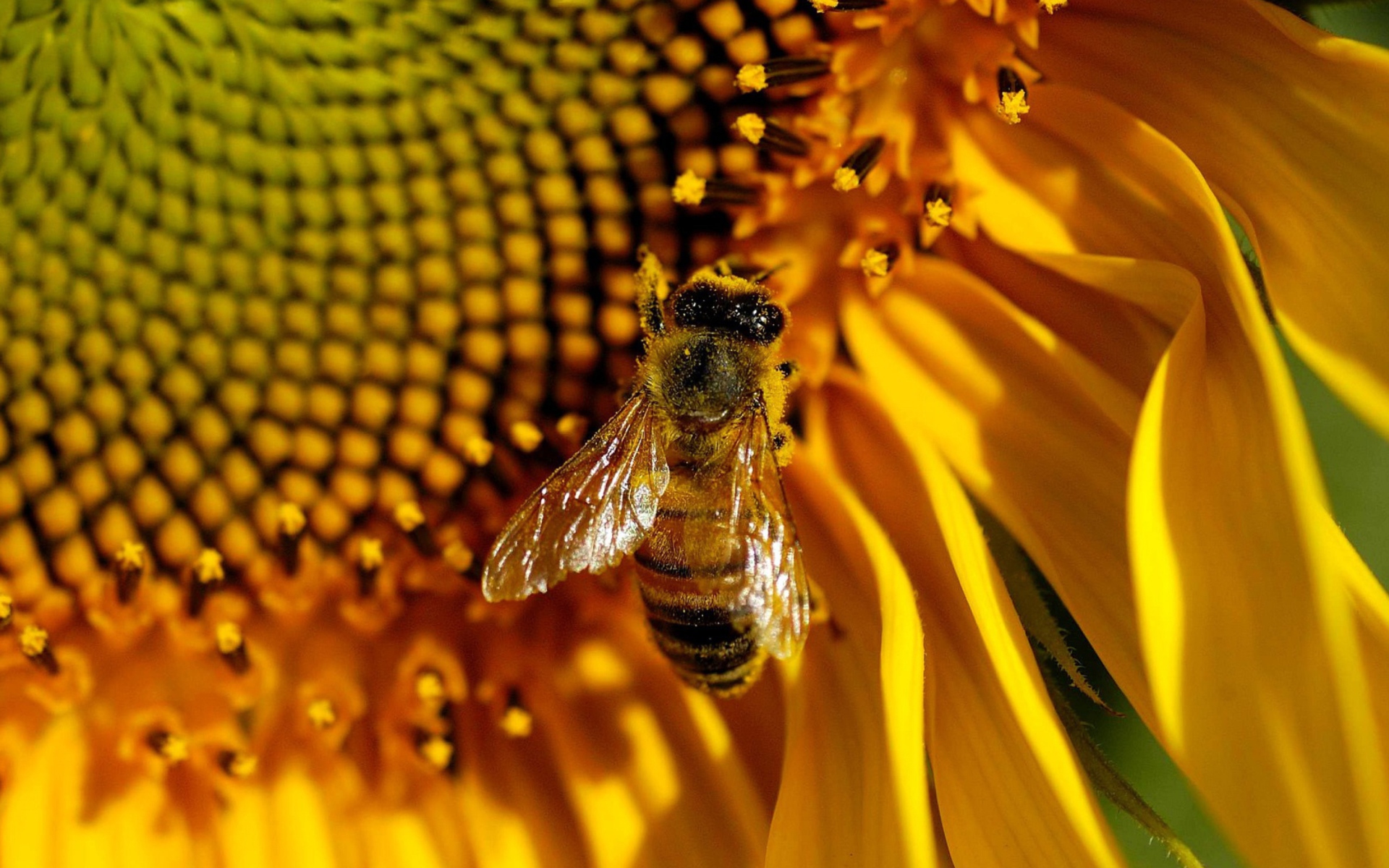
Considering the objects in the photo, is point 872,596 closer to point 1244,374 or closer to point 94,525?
point 1244,374

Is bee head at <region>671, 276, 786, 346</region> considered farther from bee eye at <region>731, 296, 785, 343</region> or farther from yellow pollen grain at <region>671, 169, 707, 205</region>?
yellow pollen grain at <region>671, 169, 707, 205</region>

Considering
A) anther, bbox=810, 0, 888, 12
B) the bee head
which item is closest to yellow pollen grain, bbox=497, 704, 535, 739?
the bee head

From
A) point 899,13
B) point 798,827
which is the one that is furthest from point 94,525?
point 899,13

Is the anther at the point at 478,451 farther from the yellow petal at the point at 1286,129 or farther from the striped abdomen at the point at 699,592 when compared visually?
the yellow petal at the point at 1286,129

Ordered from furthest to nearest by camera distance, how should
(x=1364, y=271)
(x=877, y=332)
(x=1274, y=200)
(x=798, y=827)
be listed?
(x=877, y=332), (x=798, y=827), (x=1274, y=200), (x=1364, y=271)

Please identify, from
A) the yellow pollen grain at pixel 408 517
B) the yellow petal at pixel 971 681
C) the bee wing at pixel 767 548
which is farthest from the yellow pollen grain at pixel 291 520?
the yellow petal at pixel 971 681

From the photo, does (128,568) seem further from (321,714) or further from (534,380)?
(534,380)
